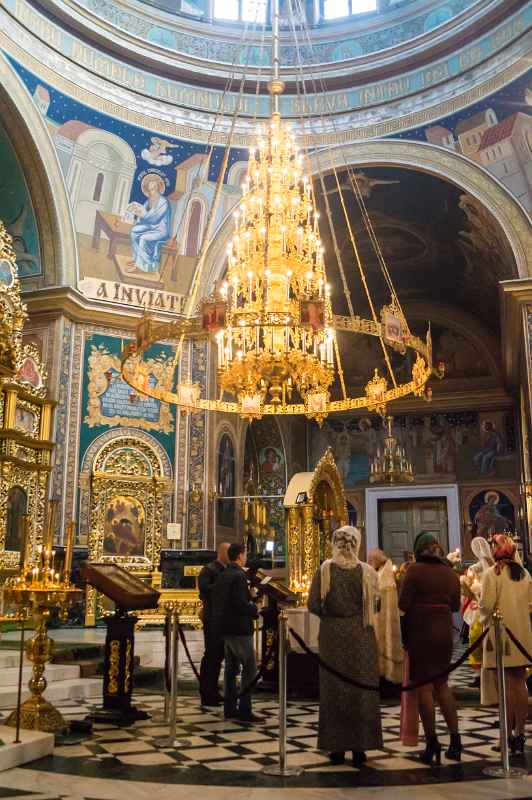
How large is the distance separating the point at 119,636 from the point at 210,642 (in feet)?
2.55

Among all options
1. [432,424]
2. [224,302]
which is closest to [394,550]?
[432,424]

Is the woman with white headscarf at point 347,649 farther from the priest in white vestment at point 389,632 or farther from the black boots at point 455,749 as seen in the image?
the priest in white vestment at point 389,632

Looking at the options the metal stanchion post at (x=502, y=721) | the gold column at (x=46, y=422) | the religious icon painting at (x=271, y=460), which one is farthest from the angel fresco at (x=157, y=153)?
the metal stanchion post at (x=502, y=721)

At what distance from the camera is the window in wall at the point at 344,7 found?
Answer: 17016 mm

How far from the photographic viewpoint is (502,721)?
4.55 meters

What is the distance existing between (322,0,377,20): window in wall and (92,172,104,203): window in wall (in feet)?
20.8

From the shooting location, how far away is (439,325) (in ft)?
67.4

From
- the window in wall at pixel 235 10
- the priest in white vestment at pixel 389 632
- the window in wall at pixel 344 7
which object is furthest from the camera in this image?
the window in wall at pixel 344 7

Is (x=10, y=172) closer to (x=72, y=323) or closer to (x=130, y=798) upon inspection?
(x=72, y=323)

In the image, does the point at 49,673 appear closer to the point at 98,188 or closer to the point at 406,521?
the point at 98,188

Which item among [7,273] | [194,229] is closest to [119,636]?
[7,273]

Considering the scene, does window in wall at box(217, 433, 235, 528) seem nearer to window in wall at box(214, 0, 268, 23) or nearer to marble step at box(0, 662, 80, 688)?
marble step at box(0, 662, 80, 688)

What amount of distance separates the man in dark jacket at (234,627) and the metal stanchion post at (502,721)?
2148 millimetres

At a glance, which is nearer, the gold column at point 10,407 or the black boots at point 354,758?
the black boots at point 354,758
